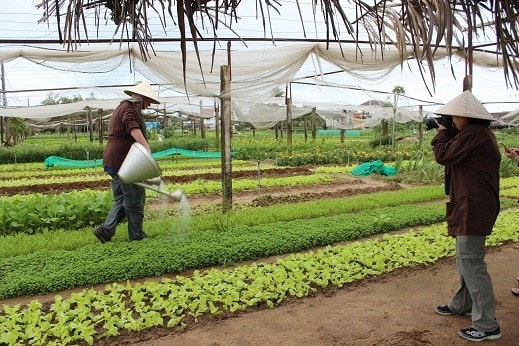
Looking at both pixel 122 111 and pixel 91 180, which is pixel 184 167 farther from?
pixel 122 111

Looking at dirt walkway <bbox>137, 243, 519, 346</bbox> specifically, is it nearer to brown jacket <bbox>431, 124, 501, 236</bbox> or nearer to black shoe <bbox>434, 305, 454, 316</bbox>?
black shoe <bbox>434, 305, 454, 316</bbox>

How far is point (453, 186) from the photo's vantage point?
3.41 meters

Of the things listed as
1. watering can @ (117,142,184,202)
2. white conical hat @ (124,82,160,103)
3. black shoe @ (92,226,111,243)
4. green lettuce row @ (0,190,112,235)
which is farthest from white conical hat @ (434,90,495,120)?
green lettuce row @ (0,190,112,235)

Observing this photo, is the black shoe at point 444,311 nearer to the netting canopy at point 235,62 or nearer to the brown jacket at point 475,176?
the brown jacket at point 475,176

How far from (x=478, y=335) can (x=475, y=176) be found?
1129 millimetres

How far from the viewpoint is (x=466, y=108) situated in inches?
129

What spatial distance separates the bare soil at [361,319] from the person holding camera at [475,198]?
0.23m

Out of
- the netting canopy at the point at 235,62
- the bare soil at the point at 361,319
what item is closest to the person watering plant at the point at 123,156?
the bare soil at the point at 361,319

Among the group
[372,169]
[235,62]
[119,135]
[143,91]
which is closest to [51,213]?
[119,135]

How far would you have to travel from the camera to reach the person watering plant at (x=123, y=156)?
5.29m

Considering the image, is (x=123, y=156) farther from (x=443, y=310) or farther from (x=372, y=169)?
(x=372, y=169)

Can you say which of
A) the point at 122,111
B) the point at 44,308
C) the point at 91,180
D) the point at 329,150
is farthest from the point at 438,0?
the point at 329,150

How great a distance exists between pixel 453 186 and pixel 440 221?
3994 millimetres

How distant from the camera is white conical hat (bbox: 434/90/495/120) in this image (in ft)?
10.6
